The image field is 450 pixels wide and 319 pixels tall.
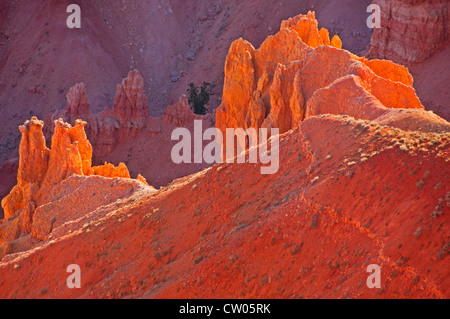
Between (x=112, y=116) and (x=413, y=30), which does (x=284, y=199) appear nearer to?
(x=413, y=30)

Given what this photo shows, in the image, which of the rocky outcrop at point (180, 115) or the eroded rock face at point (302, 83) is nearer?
the eroded rock face at point (302, 83)

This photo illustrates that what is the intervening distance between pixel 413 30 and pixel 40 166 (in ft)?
93.3

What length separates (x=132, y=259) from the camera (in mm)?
15641

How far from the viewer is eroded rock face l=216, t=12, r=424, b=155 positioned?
58.9 feet

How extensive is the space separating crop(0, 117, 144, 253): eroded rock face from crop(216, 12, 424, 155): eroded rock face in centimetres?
673

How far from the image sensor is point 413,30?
4391cm

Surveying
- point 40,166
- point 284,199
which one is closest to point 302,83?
point 284,199

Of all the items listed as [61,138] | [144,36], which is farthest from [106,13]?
[61,138]

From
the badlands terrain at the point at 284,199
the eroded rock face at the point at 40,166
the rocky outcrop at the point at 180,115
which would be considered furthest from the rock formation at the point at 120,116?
the eroded rock face at the point at 40,166

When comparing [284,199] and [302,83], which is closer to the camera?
[284,199]

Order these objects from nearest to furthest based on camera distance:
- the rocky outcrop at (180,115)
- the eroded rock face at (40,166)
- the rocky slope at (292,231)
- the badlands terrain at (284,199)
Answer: the rocky slope at (292,231), the badlands terrain at (284,199), the eroded rock face at (40,166), the rocky outcrop at (180,115)

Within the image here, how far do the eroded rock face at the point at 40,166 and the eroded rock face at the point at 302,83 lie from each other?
673 centimetres

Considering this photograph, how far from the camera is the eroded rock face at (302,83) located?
18.0 metres

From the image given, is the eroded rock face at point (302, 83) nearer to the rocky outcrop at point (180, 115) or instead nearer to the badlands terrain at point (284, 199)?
the badlands terrain at point (284, 199)
